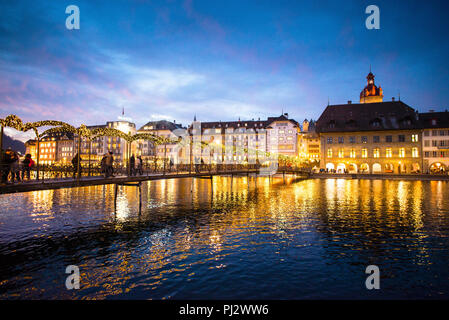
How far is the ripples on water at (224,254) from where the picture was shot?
312 inches

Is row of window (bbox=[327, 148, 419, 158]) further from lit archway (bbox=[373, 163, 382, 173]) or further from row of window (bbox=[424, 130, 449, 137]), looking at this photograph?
row of window (bbox=[424, 130, 449, 137])

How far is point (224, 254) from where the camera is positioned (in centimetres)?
1070

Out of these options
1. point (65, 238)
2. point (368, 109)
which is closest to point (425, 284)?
point (65, 238)

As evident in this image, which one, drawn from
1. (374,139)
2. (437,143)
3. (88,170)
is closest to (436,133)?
(437,143)

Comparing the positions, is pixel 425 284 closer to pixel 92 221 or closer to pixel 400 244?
pixel 400 244

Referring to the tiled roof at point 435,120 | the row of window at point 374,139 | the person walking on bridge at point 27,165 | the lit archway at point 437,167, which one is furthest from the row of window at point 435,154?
the person walking on bridge at point 27,165

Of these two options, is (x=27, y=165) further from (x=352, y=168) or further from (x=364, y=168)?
(x=364, y=168)

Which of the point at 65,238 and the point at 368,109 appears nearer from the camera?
the point at 65,238

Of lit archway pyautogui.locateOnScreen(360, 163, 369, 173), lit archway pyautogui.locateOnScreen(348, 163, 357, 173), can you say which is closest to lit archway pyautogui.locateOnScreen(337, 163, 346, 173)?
lit archway pyautogui.locateOnScreen(348, 163, 357, 173)

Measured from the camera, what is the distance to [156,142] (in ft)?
82.1

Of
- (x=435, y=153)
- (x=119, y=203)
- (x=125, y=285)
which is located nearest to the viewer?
(x=125, y=285)

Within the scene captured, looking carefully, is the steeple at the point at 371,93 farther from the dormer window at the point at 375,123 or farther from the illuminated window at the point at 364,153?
the illuminated window at the point at 364,153
